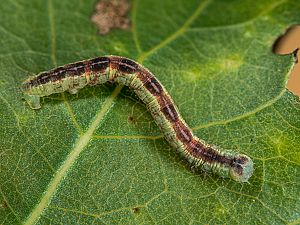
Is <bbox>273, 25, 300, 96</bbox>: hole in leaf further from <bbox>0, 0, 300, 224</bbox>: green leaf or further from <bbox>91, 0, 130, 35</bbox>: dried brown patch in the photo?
<bbox>91, 0, 130, 35</bbox>: dried brown patch

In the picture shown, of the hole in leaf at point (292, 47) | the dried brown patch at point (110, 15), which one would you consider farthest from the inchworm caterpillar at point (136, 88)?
the hole in leaf at point (292, 47)

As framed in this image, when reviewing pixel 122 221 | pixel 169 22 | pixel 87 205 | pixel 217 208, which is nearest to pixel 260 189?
pixel 217 208

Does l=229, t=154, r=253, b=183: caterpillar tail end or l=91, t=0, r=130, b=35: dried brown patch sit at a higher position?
l=91, t=0, r=130, b=35: dried brown patch

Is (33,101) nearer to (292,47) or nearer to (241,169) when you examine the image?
(241,169)

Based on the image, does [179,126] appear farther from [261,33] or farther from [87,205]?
[261,33]

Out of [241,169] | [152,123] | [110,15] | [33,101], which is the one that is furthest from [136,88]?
[241,169]

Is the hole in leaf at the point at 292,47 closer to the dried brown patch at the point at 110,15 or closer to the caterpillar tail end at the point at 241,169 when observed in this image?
the caterpillar tail end at the point at 241,169

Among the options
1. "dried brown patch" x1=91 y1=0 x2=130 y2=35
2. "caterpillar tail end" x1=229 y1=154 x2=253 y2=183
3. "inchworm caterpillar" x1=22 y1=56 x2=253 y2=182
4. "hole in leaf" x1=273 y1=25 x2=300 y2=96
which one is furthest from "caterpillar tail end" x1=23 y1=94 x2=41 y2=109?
"hole in leaf" x1=273 y1=25 x2=300 y2=96
